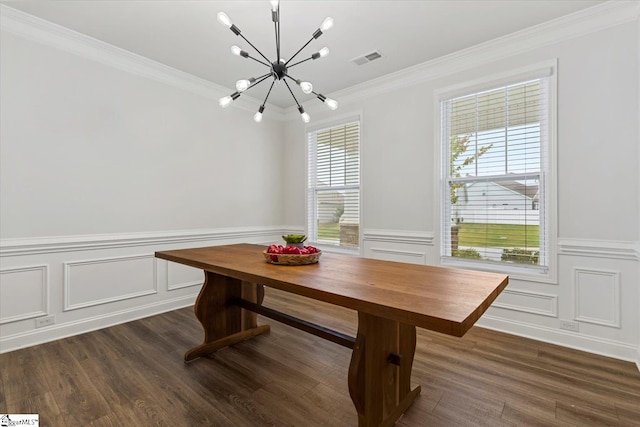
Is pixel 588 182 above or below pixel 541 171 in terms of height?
below

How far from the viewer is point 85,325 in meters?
2.88

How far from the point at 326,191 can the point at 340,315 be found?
1879mm

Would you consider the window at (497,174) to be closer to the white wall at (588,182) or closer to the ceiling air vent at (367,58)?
the white wall at (588,182)

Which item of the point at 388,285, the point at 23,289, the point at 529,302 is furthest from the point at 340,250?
the point at 23,289

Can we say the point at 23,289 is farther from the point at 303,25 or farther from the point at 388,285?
the point at 303,25

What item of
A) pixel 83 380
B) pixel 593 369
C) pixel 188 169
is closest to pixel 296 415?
pixel 83 380

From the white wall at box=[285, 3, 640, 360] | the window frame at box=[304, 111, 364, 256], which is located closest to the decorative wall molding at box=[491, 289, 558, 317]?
the white wall at box=[285, 3, 640, 360]

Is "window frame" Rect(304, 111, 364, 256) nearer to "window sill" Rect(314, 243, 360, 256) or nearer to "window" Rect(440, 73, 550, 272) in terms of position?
"window sill" Rect(314, 243, 360, 256)

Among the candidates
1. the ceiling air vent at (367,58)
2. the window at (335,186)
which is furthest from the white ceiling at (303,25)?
the window at (335,186)

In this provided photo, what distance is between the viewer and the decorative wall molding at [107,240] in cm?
253

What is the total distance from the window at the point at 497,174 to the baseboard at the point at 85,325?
3171mm

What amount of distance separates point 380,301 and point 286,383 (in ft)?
4.08

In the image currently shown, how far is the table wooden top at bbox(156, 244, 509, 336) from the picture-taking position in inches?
42.4

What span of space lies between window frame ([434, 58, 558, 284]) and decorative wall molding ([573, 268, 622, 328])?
0.19 meters
